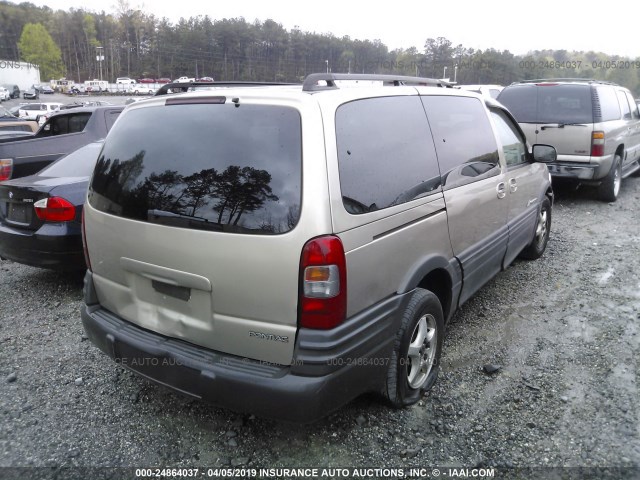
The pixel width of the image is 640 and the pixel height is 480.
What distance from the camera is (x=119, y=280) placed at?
105 inches

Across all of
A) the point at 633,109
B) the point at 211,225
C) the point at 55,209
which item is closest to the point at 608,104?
the point at 633,109

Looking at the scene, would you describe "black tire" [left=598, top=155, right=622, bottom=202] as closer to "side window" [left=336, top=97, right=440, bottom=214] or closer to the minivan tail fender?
the minivan tail fender

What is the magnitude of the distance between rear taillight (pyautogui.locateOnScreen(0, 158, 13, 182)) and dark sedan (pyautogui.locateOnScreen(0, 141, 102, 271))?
2237mm

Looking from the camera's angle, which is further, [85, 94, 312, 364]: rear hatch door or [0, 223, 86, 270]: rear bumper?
[0, 223, 86, 270]: rear bumper

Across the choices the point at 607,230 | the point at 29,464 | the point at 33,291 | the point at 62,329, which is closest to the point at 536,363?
the point at 29,464

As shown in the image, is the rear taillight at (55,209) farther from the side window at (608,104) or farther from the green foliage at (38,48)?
the green foliage at (38,48)

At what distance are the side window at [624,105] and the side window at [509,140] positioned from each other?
17.4ft

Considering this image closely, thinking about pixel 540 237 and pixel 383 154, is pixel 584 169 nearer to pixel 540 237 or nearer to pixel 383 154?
pixel 540 237

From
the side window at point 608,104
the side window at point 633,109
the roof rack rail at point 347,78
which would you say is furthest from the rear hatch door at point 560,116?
the roof rack rail at point 347,78

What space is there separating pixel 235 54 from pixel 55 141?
4153 cm

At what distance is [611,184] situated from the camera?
26.4ft

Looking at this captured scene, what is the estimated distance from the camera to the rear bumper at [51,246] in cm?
434

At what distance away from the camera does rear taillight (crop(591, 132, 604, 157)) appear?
7402 millimetres

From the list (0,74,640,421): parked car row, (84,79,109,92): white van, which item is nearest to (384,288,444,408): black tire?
(0,74,640,421): parked car row
